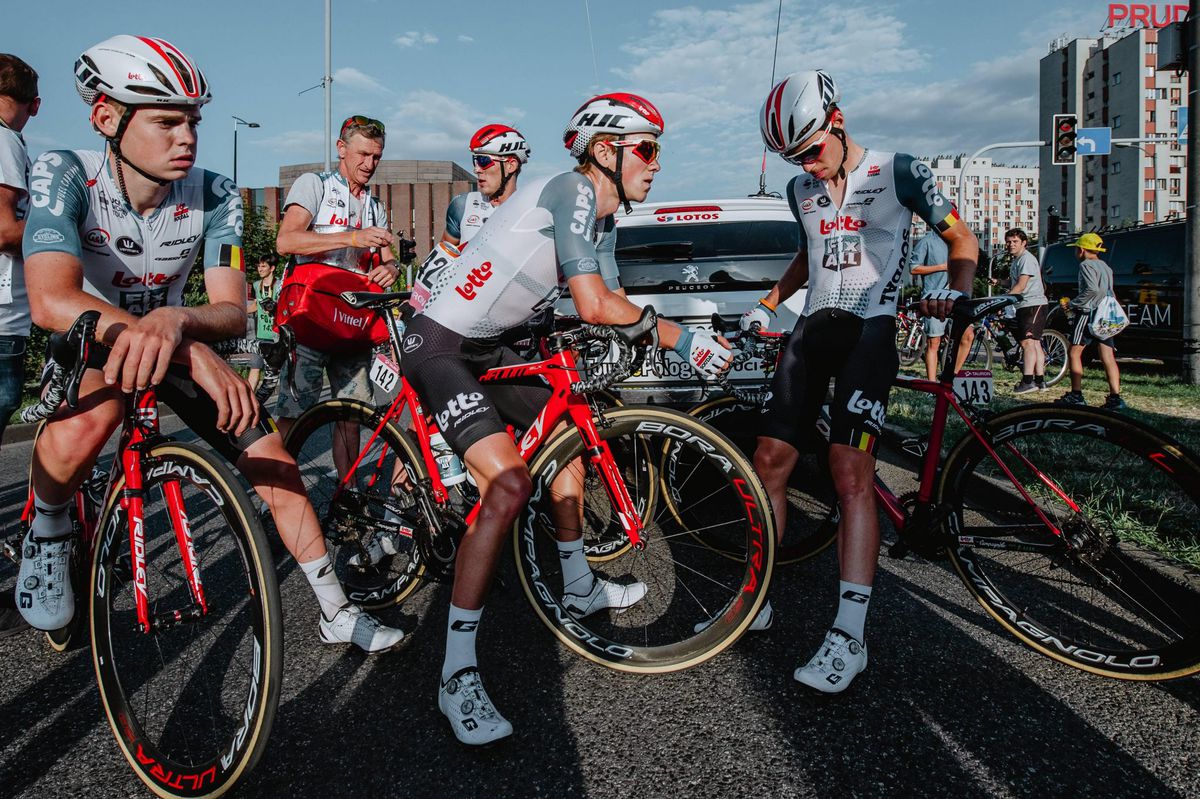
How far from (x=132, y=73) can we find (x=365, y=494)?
179 cm

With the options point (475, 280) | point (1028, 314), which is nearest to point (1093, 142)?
point (1028, 314)

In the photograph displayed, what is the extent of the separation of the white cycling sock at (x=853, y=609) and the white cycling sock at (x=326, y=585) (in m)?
1.80

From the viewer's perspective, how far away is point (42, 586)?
9.13 ft

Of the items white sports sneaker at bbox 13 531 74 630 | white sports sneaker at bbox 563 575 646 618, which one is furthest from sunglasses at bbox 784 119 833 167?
white sports sneaker at bbox 13 531 74 630

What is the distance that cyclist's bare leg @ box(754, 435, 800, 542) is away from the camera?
315 cm

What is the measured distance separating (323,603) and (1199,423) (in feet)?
23.4

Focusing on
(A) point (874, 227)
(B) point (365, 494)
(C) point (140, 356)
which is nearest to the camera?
(C) point (140, 356)

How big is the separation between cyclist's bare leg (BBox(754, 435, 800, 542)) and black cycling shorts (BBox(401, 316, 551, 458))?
92 cm

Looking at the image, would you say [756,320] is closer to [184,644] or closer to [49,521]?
[184,644]

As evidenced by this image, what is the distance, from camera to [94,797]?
2039mm

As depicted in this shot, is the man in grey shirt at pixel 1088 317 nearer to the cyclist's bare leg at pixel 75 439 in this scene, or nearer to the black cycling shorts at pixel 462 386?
the black cycling shorts at pixel 462 386

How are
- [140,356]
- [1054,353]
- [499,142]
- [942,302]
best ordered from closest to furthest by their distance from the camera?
1. [140,356]
2. [942,302]
3. [499,142]
4. [1054,353]

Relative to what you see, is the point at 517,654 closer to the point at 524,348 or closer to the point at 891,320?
the point at 524,348

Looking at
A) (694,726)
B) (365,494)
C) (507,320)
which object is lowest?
(694,726)
